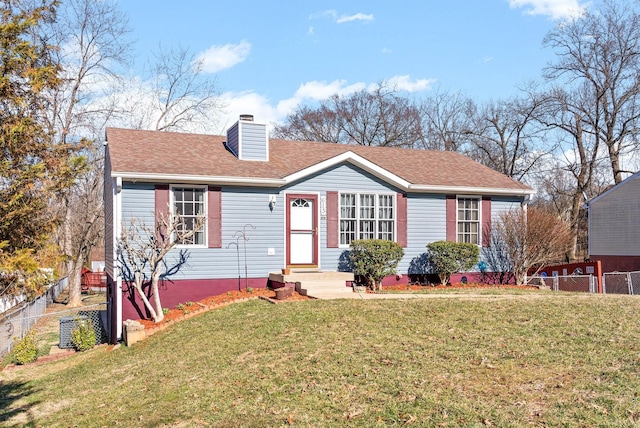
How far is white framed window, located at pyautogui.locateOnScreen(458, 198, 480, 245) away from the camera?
652 inches

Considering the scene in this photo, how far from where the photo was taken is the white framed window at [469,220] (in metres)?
16.6

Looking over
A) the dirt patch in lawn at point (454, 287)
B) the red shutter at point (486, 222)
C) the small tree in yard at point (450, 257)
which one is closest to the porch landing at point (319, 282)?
the dirt patch in lawn at point (454, 287)

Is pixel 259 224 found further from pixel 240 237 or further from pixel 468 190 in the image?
pixel 468 190

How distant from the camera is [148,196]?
13180 millimetres

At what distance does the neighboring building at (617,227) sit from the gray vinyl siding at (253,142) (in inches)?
672

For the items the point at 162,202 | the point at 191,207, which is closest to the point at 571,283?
the point at 191,207

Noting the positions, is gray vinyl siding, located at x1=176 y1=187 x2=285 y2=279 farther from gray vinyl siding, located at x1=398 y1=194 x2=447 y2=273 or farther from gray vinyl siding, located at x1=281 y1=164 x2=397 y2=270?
gray vinyl siding, located at x1=398 y1=194 x2=447 y2=273

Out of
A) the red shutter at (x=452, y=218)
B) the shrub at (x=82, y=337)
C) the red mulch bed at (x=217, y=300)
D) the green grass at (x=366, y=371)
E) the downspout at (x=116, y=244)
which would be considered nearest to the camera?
the green grass at (x=366, y=371)

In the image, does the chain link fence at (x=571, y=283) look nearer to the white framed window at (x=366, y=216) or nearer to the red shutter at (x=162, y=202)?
the white framed window at (x=366, y=216)

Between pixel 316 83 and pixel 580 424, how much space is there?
40477mm

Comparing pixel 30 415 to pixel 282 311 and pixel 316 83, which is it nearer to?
pixel 282 311

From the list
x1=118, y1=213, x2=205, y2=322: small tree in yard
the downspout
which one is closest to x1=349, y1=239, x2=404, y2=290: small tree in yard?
x1=118, y1=213, x2=205, y2=322: small tree in yard

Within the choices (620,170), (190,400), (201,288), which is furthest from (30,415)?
(620,170)

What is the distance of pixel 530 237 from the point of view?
53.3 feet
